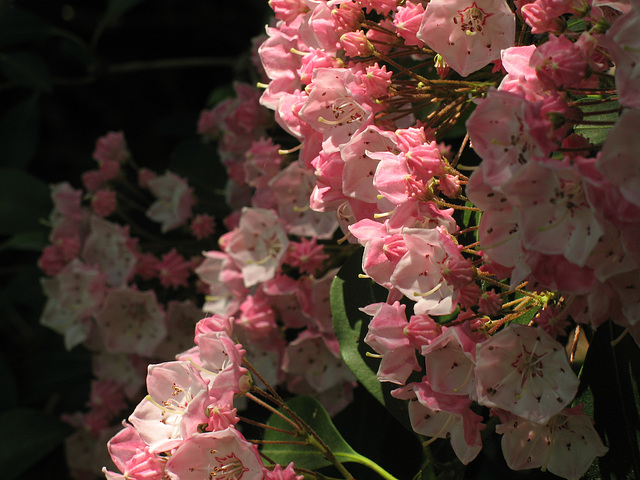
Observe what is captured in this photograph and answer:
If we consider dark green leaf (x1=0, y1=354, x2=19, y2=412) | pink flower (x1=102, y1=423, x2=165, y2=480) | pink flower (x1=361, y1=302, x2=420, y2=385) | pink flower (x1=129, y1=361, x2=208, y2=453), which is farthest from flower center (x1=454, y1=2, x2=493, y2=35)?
dark green leaf (x1=0, y1=354, x2=19, y2=412)

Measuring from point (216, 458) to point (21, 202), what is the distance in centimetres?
121

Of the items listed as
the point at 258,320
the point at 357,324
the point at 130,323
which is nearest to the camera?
the point at 357,324

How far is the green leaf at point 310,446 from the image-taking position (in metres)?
1.09

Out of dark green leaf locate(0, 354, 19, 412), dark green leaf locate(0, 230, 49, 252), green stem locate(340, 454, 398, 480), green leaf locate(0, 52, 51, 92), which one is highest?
green leaf locate(0, 52, 51, 92)

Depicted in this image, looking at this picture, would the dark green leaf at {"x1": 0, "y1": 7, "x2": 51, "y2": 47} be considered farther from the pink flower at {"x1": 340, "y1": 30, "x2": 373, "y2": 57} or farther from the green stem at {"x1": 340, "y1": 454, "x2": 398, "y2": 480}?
the green stem at {"x1": 340, "y1": 454, "x2": 398, "y2": 480}

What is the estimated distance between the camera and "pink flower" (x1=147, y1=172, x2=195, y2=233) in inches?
66.5

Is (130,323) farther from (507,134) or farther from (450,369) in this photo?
(507,134)

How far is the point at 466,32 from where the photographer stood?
2.93ft

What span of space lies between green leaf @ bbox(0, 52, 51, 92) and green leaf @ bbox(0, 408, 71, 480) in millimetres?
920

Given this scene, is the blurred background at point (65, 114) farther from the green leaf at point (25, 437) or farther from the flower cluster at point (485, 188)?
the flower cluster at point (485, 188)

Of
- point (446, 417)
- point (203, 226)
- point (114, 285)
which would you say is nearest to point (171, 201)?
point (203, 226)

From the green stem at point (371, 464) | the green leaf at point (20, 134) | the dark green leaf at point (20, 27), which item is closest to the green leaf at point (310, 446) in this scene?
the green stem at point (371, 464)

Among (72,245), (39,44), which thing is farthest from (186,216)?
(39,44)

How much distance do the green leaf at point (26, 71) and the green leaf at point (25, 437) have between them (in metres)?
0.92
